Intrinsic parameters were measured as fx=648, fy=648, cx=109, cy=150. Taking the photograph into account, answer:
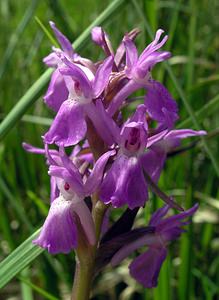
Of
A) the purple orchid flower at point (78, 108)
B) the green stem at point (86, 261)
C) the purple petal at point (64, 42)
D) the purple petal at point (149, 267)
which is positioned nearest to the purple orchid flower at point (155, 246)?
the purple petal at point (149, 267)

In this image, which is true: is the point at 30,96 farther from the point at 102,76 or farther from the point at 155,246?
the point at 155,246

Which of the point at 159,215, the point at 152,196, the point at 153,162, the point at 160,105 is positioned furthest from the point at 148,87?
the point at 152,196

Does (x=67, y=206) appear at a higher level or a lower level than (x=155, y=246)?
higher

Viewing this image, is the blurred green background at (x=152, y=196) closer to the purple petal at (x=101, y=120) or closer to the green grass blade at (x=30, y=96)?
the green grass blade at (x=30, y=96)

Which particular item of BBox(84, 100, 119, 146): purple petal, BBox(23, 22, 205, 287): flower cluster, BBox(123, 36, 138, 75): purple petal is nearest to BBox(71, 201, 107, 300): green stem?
BBox(23, 22, 205, 287): flower cluster

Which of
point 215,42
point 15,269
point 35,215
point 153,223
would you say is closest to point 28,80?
point 35,215

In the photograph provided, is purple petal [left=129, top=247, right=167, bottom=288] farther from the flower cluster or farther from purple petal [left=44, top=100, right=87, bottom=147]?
purple petal [left=44, top=100, right=87, bottom=147]

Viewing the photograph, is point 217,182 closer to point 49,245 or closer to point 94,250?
point 94,250
